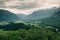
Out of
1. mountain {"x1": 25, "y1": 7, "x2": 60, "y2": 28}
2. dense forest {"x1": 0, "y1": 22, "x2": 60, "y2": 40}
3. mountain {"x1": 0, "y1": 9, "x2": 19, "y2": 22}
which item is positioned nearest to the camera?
dense forest {"x1": 0, "y1": 22, "x2": 60, "y2": 40}

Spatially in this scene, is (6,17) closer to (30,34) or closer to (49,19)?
(49,19)

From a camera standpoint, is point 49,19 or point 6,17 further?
point 6,17

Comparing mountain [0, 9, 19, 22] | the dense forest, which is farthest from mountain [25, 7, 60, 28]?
the dense forest

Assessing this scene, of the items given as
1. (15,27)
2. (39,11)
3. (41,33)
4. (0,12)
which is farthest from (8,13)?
(41,33)

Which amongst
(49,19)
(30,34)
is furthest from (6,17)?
(30,34)

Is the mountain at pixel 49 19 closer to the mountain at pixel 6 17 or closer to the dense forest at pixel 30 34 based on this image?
the mountain at pixel 6 17

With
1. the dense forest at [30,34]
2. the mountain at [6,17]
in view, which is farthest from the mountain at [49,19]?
the dense forest at [30,34]

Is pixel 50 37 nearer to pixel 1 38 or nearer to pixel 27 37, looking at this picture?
pixel 27 37

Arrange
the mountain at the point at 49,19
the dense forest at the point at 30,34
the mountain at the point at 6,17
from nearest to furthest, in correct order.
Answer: the dense forest at the point at 30,34 → the mountain at the point at 49,19 → the mountain at the point at 6,17

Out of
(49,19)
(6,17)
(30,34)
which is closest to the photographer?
(30,34)

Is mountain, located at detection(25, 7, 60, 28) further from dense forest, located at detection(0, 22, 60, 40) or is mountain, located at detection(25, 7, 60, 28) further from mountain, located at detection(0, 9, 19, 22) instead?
dense forest, located at detection(0, 22, 60, 40)

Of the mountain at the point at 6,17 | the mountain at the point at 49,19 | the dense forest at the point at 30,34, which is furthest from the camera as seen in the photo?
the mountain at the point at 6,17

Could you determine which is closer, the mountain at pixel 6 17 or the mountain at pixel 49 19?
the mountain at pixel 49 19
